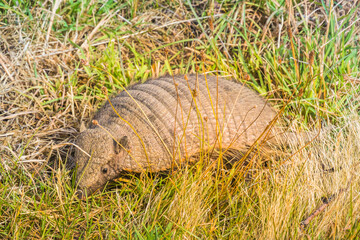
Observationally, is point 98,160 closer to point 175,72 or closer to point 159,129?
point 159,129

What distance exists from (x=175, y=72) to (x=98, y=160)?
1.72 m

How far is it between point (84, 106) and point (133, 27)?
4.24 ft

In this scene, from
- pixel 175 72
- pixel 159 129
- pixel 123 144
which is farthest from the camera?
pixel 175 72

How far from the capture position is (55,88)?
416cm

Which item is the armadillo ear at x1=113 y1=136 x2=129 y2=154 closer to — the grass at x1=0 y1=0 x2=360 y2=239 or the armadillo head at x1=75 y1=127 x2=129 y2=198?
the armadillo head at x1=75 y1=127 x2=129 y2=198

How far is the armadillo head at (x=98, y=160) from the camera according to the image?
3.06m

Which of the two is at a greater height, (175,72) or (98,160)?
(175,72)

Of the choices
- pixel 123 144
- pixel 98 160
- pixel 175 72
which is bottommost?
pixel 98 160

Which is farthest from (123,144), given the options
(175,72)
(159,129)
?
(175,72)

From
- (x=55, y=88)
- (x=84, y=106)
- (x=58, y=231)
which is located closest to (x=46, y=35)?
(x=55, y=88)

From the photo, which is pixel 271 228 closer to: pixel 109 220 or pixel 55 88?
pixel 109 220

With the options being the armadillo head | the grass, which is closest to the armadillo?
the armadillo head

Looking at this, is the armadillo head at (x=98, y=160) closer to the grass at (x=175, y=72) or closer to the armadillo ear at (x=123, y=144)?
the armadillo ear at (x=123, y=144)

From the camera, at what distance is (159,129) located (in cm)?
328
